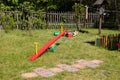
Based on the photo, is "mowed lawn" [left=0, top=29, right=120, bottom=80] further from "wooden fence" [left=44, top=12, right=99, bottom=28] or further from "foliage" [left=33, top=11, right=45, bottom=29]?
"wooden fence" [left=44, top=12, right=99, bottom=28]

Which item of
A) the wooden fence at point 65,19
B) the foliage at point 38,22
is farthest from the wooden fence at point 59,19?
the foliage at point 38,22

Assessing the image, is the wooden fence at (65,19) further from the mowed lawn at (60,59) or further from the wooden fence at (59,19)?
the mowed lawn at (60,59)

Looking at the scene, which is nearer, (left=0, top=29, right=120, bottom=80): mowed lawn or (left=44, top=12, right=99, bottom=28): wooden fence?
(left=0, top=29, right=120, bottom=80): mowed lawn

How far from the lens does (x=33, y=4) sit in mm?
23031

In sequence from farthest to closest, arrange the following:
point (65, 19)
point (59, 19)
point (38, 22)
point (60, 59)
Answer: point (65, 19) < point (59, 19) < point (38, 22) < point (60, 59)

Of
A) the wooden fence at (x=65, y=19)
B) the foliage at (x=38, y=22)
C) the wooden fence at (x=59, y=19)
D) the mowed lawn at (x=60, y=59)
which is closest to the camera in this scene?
the mowed lawn at (x=60, y=59)

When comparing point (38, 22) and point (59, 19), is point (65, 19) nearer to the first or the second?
point (59, 19)

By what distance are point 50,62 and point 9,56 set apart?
5.58 ft

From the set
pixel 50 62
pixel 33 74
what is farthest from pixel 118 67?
pixel 33 74

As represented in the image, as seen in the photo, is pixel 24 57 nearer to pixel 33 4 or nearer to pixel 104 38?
pixel 104 38

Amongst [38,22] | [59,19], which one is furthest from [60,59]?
[59,19]

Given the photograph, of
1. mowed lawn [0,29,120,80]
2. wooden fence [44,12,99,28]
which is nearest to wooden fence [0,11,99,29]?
wooden fence [44,12,99,28]

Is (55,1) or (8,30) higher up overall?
(55,1)

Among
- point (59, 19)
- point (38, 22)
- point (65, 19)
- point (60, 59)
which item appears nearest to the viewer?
point (60, 59)
